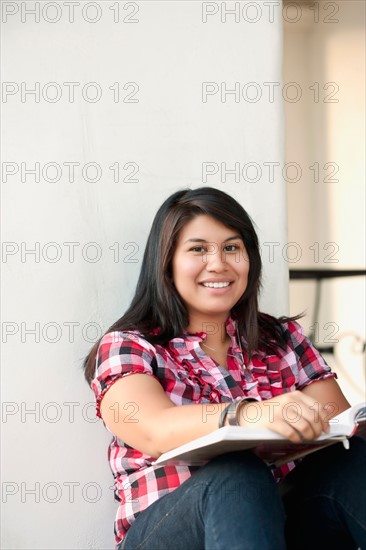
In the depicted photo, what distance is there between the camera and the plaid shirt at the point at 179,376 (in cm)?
170

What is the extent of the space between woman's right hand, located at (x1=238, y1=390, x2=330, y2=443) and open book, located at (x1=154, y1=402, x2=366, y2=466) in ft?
0.06

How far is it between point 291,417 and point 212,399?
381 mm

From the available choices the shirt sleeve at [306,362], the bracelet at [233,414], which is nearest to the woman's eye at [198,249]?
the shirt sleeve at [306,362]

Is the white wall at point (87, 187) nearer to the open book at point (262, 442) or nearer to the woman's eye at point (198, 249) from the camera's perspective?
the woman's eye at point (198, 249)

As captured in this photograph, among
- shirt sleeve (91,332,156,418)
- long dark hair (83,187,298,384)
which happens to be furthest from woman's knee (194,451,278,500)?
long dark hair (83,187,298,384)

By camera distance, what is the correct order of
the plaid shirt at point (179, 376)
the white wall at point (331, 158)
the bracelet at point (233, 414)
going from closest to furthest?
the bracelet at point (233, 414)
the plaid shirt at point (179, 376)
the white wall at point (331, 158)

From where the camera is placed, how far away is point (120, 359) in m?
1.72

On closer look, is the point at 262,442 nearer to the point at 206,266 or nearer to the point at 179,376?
the point at 179,376

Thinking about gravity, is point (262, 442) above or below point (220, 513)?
above

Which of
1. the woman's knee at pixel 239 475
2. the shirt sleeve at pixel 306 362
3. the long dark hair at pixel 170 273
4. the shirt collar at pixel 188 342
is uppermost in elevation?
the long dark hair at pixel 170 273

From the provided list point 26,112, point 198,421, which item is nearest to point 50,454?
point 198,421

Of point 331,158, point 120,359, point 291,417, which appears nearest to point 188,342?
point 120,359

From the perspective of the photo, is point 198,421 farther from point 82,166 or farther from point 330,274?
point 330,274

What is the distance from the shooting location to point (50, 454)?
202 centimetres
